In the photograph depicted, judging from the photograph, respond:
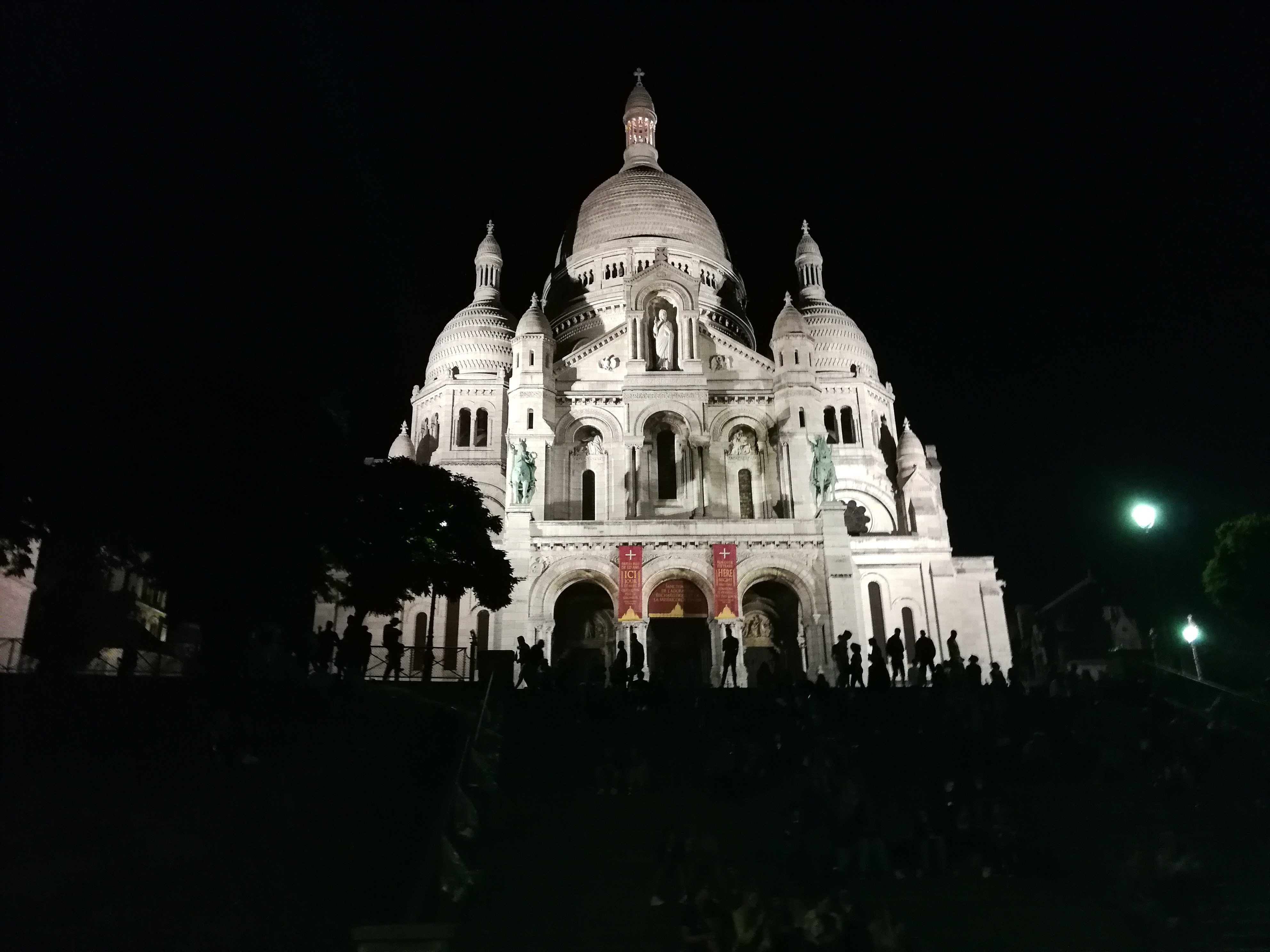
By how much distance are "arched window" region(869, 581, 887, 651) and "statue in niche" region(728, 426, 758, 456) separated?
29.2 ft

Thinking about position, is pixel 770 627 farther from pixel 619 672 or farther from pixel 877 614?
pixel 619 672

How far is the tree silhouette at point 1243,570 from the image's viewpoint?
41656 millimetres

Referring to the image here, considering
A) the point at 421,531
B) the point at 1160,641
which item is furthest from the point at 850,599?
the point at 421,531

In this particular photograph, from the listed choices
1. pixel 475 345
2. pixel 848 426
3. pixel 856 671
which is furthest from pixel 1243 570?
pixel 475 345

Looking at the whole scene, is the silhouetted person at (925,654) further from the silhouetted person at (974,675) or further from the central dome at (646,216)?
the central dome at (646,216)

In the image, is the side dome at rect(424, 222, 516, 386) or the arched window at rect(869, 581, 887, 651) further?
the side dome at rect(424, 222, 516, 386)

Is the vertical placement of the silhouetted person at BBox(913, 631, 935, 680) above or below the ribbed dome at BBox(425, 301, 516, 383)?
below

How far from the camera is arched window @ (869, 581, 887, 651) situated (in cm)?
4409

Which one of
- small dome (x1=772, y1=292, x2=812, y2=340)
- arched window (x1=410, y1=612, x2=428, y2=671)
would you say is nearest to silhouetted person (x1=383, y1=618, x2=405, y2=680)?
arched window (x1=410, y1=612, x2=428, y2=671)

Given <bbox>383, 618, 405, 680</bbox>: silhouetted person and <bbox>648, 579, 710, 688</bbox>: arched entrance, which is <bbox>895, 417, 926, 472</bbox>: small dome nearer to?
<bbox>648, 579, 710, 688</bbox>: arched entrance

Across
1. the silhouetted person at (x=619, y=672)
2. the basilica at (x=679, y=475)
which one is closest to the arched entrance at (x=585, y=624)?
the basilica at (x=679, y=475)

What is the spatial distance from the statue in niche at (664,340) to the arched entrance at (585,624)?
9484mm

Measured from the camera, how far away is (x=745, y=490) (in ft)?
136

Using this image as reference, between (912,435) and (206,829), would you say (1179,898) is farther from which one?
(912,435)
